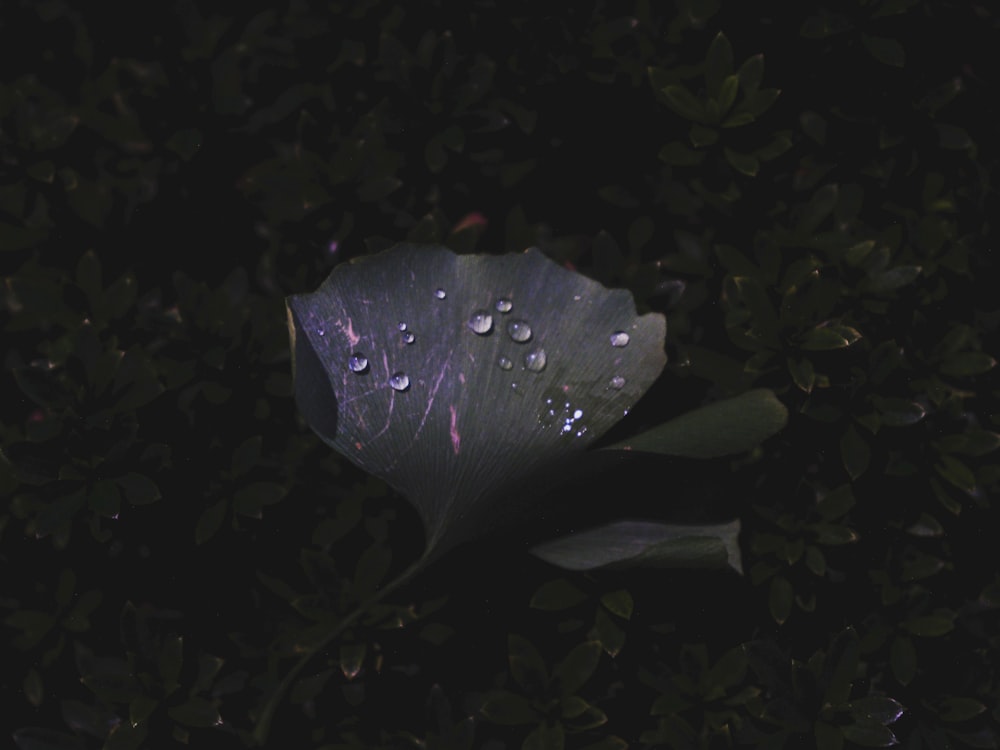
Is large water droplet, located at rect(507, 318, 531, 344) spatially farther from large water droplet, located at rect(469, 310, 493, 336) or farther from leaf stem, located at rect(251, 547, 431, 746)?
leaf stem, located at rect(251, 547, 431, 746)

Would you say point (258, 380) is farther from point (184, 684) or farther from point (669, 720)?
point (669, 720)

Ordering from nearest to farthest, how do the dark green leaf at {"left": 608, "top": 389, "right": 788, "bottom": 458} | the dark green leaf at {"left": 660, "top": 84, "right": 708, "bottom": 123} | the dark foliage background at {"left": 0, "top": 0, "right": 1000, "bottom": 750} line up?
the dark green leaf at {"left": 608, "top": 389, "right": 788, "bottom": 458} < the dark foliage background at {"left": 0, "top": 0, "right": 1000, "bottom": 750} < the dark green leaf at {"left": 660, "top": 84, "right": 708, "bottom": 123}

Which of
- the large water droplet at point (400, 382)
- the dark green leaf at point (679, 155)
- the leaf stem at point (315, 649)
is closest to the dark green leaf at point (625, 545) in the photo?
the leaf stem at point (315, 649)

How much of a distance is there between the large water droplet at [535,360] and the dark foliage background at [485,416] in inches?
5.6

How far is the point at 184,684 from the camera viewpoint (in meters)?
1.18

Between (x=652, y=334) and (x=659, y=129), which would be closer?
(x=652, y=334)

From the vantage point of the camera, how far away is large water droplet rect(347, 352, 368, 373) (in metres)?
1.07

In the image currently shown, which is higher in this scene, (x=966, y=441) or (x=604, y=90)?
(x=604, y=90)

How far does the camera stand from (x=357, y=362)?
107 centimetres

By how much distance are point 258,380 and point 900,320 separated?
86cm

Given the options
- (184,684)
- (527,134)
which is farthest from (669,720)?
(527,134)

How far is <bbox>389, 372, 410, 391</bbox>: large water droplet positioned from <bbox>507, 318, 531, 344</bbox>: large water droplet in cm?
12

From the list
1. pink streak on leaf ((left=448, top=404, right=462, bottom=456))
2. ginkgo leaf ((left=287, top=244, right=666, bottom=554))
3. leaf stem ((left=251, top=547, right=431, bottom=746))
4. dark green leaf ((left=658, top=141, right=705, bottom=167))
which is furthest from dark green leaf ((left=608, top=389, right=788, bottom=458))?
dark green leaf ((left=658, top=141, right=705, bottom=167))

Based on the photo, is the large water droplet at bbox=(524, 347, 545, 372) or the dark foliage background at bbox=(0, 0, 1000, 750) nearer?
the large water droplet at bbox=(524, 347, 545, 372)
